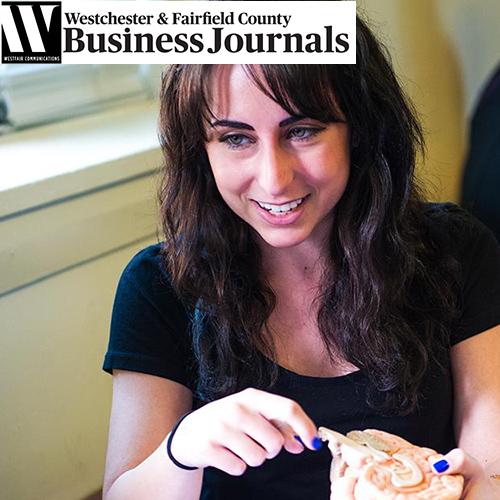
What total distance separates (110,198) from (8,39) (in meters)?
0.33

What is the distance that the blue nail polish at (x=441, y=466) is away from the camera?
3.47 feet

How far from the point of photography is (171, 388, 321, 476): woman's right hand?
101 centimetres

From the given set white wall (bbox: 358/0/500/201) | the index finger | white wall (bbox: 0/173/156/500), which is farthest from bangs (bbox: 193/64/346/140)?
white wall (bbox: 358/0/500/201)

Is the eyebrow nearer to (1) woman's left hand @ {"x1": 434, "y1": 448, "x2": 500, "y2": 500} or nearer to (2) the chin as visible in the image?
(2) the chin

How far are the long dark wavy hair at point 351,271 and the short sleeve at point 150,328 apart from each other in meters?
0.03

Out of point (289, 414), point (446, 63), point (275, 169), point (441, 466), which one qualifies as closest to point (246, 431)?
point (289, 414)

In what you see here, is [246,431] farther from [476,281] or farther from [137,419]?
[476,281]

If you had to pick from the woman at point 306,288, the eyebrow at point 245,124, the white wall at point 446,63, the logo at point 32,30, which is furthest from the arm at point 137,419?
the white wall at point 446,63

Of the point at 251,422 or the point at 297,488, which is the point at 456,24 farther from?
the point at 251,422

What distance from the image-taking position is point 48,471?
1697 millimetres

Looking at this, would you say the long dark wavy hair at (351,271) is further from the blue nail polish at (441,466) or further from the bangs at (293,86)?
the blue nail polish at (441,466)

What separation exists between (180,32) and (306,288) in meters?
0.40

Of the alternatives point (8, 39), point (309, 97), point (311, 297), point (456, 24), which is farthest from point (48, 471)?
point (456, 24)

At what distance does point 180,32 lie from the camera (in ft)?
4.26
